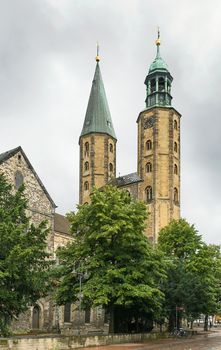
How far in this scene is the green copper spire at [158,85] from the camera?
3152 inches

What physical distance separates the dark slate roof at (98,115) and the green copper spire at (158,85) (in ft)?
32.7

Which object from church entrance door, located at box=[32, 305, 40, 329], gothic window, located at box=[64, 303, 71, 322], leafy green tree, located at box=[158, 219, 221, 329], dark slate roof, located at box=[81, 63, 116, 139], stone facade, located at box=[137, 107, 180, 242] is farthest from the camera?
dark slate roof, located at box=[81, 63, 116, 139]

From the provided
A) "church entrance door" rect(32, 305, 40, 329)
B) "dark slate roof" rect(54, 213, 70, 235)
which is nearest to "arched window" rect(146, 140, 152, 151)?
"dark slate roof" rect(54, 213, 70, 235)

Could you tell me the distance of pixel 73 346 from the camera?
102 feet

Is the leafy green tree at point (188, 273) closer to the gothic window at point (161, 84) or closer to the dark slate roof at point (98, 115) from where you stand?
the gothic window at point (161, 84)

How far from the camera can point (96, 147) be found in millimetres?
87125

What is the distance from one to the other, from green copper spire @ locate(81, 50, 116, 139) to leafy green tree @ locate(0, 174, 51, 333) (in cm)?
5868

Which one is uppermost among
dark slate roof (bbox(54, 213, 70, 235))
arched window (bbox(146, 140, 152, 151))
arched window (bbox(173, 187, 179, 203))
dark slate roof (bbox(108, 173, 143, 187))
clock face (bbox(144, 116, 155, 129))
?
clock face (bbox(144, 116, 155, 129))

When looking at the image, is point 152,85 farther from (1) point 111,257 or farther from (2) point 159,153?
(1) point 111,257

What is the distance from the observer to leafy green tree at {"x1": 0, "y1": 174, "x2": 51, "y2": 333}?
25.8 meters

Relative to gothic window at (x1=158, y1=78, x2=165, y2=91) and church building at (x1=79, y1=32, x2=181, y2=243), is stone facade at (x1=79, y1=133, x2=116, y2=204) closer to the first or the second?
church building at (x1=79, y1=32, x2=181, y2=243)

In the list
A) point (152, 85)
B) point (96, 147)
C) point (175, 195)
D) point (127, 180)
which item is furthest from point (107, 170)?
point (152, 85)

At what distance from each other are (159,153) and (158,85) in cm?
1221

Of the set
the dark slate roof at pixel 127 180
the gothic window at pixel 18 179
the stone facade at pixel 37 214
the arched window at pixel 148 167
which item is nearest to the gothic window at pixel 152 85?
the arched window at pixel 148 167
